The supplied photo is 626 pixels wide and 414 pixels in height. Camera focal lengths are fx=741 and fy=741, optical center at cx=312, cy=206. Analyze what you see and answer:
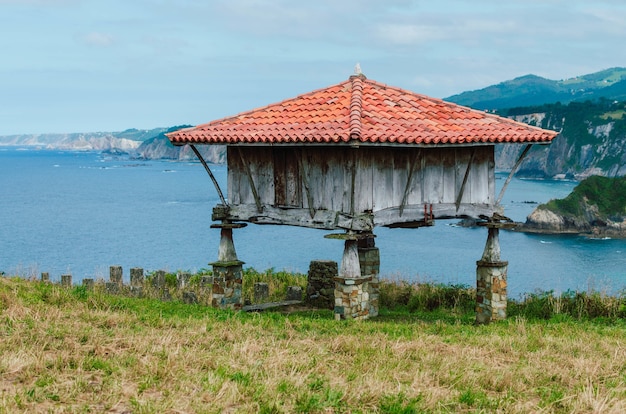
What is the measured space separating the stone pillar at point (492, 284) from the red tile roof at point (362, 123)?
7.67ft

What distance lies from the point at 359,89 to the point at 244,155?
2786 millimetres

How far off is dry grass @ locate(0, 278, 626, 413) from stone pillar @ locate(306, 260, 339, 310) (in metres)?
7.09

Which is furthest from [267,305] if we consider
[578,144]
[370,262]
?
[578,144]

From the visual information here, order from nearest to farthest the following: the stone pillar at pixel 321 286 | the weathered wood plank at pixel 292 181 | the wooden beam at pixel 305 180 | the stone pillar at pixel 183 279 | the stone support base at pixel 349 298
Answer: the stone support base at pixel 349 298
the wooden beam at pixel 305 180
the weathered wood plank at pixel 292 181
the stone pillar at pixel 321 286
the stone pillar at pixel 183 279

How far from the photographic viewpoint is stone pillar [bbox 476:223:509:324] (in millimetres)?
16016

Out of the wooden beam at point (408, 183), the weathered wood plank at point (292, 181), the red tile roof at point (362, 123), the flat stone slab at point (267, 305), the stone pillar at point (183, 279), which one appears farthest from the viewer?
the stone pillar at point (183, 279)

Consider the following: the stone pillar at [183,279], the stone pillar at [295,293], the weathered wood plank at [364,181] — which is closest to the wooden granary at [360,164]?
the weathered wood plank at [364,181]

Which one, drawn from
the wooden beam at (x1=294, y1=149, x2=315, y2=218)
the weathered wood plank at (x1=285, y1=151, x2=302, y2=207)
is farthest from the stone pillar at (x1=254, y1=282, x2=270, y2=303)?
→ the wooden beam at (x1=294, y1=149, x2=315, y2=218)

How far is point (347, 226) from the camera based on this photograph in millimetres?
14109

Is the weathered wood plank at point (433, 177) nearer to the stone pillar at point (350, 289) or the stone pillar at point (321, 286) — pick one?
the stone pillar at point (350, 289)

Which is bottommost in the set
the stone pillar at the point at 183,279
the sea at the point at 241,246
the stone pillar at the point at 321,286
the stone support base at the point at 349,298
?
the sea at the point at 241,246

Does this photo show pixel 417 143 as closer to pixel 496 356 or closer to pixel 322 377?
pixel 496 356

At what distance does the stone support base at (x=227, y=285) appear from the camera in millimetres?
16562

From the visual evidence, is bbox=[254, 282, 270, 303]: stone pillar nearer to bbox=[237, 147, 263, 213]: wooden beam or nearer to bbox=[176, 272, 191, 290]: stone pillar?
bbox=[176, 272, 191, 290]: stone pillar
